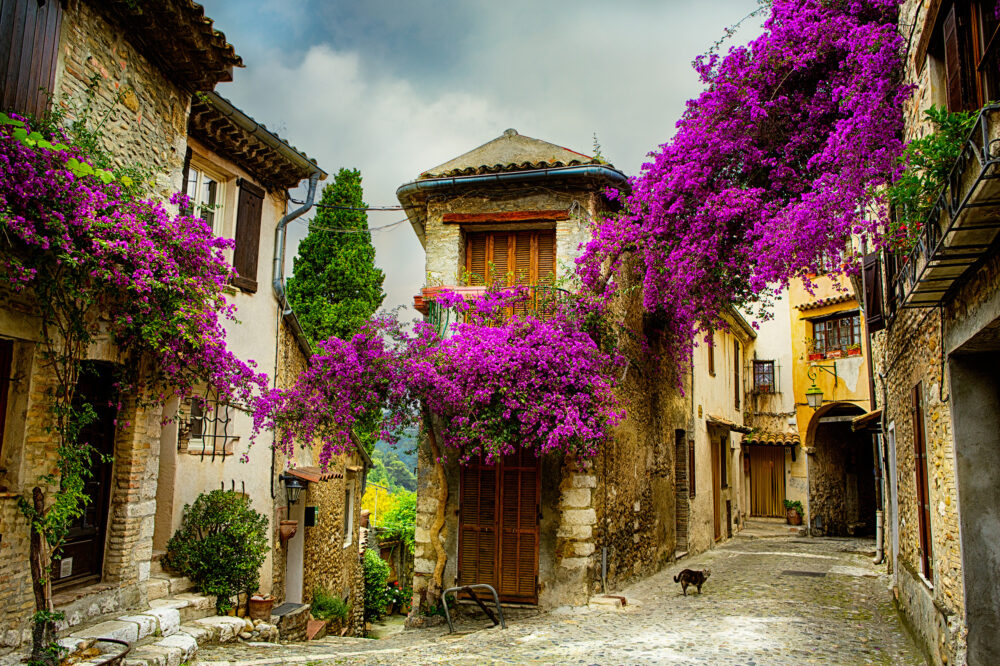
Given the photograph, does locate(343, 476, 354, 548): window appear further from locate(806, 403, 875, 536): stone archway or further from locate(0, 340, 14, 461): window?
locate(806, 403, 875, 536): stone archway

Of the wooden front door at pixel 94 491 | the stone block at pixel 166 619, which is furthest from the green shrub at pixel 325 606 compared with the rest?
the wooden front door at pixel 94 491

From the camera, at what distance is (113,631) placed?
656cm

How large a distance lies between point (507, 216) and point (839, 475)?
49.7ft

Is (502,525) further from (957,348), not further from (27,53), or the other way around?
(27,53)

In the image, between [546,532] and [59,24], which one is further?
[546,532]

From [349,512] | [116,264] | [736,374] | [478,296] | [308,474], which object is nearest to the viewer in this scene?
[116,264]

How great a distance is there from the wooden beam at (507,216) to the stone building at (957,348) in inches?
204

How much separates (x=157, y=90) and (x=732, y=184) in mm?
7003

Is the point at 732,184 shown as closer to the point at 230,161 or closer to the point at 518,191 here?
the point at 518,191

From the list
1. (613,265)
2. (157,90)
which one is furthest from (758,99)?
(157,90)

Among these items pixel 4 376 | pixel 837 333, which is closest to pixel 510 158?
pixel 4 376

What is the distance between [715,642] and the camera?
742 cm

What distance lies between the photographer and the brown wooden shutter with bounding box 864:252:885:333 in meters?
9.01

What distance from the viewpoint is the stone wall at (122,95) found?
21.3 feet
